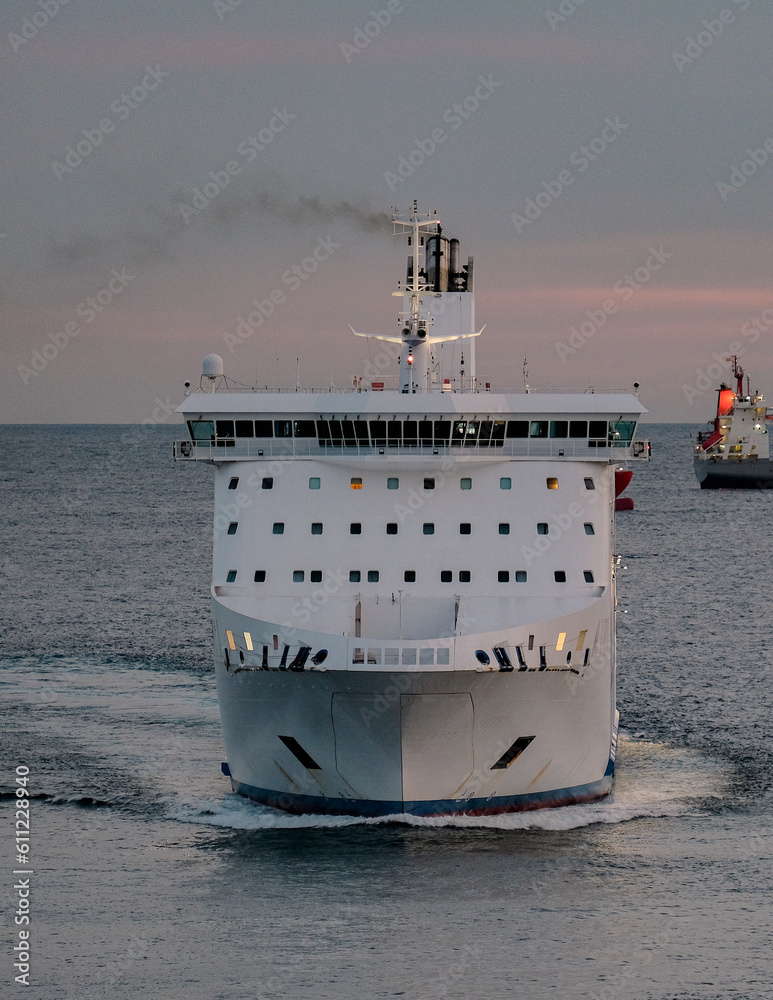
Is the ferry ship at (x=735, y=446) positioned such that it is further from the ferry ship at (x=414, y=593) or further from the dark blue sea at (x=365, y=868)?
the ferry ship at (x=414, y=593)

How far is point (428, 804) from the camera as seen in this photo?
2792 cm

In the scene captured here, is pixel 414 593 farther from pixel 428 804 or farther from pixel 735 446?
pixel 735 446

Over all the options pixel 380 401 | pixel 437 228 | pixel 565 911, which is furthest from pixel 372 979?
pixel 437 228

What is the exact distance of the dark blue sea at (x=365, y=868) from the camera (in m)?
22.6

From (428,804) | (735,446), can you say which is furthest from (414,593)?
(735,446)

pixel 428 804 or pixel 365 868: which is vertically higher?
pixel 428 804

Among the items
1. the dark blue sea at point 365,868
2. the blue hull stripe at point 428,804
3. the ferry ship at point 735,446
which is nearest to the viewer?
the dark blue sea at point 365,868

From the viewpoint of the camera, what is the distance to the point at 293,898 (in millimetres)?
25156

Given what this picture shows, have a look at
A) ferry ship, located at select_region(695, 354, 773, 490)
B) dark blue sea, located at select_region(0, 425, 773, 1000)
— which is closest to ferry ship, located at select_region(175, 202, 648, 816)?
dark blue sea, located at select_region(0, 425, 773, 1000)

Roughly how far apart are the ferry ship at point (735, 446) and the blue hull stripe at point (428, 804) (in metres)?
113

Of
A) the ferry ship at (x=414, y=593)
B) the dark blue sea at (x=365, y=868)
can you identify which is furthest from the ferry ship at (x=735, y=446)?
the ferry ship at (x=414, y=593)

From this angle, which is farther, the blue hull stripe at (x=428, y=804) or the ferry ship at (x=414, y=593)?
the blue hull stripe at (x=428, y=804)

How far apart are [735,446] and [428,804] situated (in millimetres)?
119227

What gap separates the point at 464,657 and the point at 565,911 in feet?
15.6
